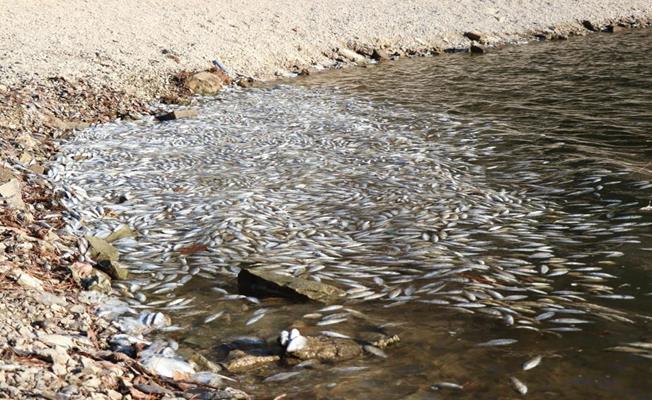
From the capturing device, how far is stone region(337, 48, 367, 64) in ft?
106

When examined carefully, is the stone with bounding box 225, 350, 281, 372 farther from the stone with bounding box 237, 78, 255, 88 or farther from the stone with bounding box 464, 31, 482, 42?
the stone with bounding box 464, 31, 482, 42

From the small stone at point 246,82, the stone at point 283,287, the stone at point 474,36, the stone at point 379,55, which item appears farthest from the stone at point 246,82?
the stone at point 283,287

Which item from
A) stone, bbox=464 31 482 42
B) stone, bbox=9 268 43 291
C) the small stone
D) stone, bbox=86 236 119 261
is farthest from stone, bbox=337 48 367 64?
stone, bbox=9 268 43 291

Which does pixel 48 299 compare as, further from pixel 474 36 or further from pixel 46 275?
pixel 474 36

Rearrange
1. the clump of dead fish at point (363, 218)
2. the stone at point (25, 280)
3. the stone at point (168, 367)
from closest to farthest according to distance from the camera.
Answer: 1. the stone at point (168, 367)
2. the stone at point (25, 280)
3. the clump of dead fish at point (363, 218)

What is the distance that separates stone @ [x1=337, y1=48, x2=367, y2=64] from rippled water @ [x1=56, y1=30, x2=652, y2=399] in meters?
11.0

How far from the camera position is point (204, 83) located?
84.9 feet

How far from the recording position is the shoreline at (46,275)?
18.6 ft

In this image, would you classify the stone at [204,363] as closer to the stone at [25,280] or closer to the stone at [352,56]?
the stone at [25,280]

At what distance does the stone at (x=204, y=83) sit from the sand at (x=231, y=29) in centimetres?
114

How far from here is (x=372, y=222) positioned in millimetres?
10883

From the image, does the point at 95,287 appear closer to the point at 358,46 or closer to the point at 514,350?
the point at 514,350

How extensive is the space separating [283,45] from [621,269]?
2618 centimetres

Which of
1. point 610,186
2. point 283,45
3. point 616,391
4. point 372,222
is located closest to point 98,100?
point 283,45
